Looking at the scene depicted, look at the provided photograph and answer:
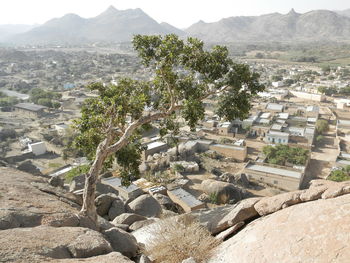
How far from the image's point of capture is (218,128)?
47688mm

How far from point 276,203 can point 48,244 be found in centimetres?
671

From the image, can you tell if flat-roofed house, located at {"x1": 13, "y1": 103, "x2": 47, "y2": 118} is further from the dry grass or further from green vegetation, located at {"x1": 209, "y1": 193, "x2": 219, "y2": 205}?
the dry grass

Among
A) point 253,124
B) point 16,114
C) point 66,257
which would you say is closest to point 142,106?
point 66,257

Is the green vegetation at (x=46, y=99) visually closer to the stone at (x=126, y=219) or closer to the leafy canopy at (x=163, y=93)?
the stone at (x=126, y=219)

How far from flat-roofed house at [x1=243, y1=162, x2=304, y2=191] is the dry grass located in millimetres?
23502

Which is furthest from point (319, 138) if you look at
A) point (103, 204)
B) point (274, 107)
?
point (103, 204)

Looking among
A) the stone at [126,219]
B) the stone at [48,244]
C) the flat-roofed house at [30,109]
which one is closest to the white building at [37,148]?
the flat-roofed house at [30,109]

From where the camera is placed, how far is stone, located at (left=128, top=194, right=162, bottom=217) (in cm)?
1731

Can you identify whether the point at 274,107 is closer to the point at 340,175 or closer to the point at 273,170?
the point at 273,170

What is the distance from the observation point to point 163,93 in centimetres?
1352

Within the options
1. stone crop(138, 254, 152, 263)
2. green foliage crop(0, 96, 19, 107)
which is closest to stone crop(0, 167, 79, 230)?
stone crop(138, 254, 152, 263)

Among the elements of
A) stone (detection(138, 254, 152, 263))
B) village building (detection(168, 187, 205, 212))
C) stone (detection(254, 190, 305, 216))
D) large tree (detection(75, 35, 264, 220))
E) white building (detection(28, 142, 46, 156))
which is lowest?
white building (detection(28, 142, 46, 156))

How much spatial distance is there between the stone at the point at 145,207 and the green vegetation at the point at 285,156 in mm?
21250

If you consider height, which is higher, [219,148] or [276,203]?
[276,203]
